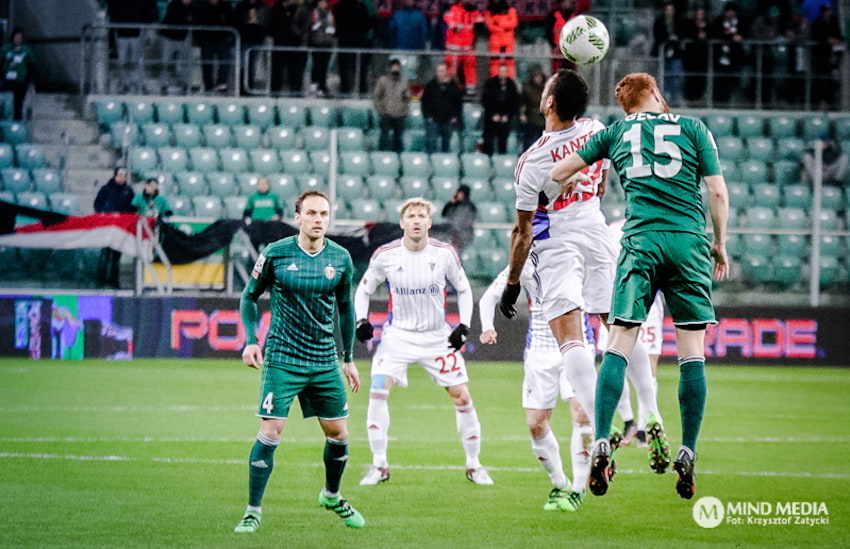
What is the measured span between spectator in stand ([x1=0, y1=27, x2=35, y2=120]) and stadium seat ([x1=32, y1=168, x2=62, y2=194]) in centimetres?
201

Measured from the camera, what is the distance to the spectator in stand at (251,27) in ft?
73.6

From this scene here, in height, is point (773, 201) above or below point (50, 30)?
below

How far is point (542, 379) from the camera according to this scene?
879 cm

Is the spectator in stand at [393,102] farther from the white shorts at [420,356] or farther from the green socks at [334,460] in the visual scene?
the green socks at [334,460]

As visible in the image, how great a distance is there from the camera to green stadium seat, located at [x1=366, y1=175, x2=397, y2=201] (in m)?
21.3

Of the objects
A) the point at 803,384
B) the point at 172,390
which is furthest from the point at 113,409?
the point at 803,384

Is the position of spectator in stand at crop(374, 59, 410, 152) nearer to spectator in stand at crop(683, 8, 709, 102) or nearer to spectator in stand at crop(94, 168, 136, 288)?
spectator in stand at crop(94, 168, 136, 288)

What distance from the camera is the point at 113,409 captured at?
13.2 metres

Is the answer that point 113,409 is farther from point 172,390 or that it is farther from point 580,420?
point 580,420

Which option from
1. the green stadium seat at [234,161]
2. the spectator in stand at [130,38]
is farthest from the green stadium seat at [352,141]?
the spectator in stand at [130,38]

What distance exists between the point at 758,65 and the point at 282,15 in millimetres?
8559

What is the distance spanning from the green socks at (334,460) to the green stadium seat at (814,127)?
686 inches

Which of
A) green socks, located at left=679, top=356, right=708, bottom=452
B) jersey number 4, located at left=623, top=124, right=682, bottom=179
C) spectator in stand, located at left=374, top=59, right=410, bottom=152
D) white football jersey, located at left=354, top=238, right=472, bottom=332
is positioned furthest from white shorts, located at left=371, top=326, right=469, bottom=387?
spectator in stand, located at left=374, top=59, right=410, bottom=152

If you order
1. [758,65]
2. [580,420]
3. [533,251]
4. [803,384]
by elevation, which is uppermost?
[758,65]
